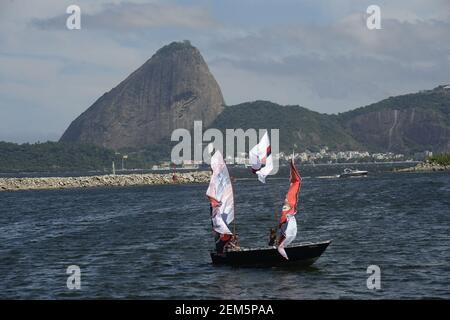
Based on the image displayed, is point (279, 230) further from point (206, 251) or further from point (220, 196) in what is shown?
point (206, 251)

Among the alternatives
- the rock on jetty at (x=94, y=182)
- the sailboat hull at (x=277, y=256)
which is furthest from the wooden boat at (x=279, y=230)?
the rock on jetty at (x=94, y=182)

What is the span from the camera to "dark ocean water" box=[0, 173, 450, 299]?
40781 millimetres

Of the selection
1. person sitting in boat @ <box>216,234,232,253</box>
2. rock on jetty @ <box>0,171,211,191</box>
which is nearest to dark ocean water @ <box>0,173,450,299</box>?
person sitting in boat @ <box>216,234,232,253</box>

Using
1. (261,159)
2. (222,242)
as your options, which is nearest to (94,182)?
(222,242)

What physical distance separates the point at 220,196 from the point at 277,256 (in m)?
4.91

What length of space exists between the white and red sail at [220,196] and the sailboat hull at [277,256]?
1608 mm

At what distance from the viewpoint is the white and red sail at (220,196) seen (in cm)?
4678

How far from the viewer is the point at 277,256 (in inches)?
1801

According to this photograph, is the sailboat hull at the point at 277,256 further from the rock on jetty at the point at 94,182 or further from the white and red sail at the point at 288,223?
the rock on jetty at the point at 94,182

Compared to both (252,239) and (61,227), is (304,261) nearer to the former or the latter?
(252,239)

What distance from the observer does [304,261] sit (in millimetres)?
46000

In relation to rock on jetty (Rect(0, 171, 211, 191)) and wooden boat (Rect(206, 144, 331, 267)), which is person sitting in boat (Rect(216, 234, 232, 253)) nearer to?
wooden boat (Rect(206, 144, 331, 267))

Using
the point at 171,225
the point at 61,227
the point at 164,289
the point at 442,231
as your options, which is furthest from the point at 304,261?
the point at 61,227

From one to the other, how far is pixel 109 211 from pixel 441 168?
382ft
